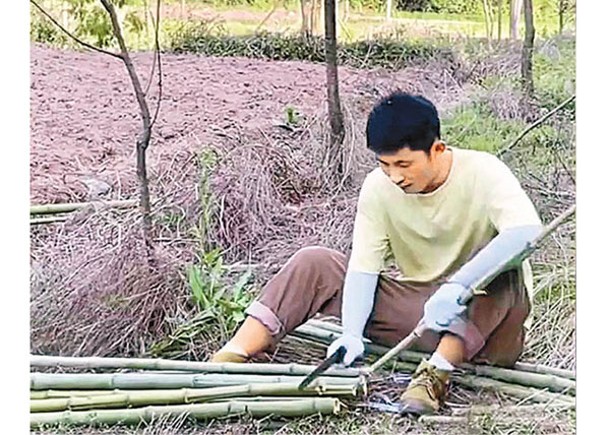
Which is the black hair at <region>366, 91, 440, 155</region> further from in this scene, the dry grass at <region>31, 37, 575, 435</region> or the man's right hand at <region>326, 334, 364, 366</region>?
the man's right hand at <region>326, 334, 364, 366</region>

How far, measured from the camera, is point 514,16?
113 cm

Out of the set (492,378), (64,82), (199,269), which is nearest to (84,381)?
(199,269)

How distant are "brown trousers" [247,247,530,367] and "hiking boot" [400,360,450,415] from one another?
24 mm

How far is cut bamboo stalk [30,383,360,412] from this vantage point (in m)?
1.12

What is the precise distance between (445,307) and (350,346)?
0.11m

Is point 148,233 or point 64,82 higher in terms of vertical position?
point 64,82

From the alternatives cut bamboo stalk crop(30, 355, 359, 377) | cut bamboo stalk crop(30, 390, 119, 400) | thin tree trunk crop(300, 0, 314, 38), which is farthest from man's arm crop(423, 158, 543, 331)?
cut bamboo stalk crop(30, 390, 119, 400)

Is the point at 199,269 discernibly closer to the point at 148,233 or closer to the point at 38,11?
the point at 148,233

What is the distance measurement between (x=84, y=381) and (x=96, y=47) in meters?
0.36

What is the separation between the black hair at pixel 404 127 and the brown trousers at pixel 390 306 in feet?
0.42

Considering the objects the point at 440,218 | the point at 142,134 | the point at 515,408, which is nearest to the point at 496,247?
the point at 440,218

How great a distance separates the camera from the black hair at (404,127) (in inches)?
44.2

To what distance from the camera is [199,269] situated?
3.76 ft
